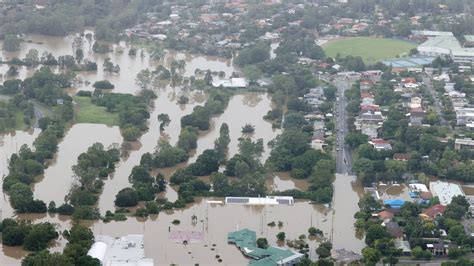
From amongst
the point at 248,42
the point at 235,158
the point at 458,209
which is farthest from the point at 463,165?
the point at 248,42

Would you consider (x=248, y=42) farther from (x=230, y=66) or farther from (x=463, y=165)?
(x=463, y=165)

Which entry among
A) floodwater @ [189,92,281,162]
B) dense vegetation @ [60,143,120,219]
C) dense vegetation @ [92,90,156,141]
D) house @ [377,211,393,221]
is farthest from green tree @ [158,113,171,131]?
house @ [377,211,393,221]

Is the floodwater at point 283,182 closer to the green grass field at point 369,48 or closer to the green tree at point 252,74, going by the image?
the green tree at point 252,74

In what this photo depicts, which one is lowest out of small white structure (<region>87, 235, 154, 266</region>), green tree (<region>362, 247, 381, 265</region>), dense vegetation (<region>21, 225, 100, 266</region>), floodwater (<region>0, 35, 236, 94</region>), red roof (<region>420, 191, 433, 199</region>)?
floodwater (<region>0, 35, 236, 94</region>)

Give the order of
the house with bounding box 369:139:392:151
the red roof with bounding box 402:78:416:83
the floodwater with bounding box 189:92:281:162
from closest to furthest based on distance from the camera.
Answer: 1. the house with bounding box 369:139:392:151
2. the floodwater with bounding box 189:92:281:162
3. the red roof with bounding box 402:78:416:83

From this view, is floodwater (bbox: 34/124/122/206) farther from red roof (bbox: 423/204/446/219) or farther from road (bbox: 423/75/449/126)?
road (bbox: 423/75/449/126)

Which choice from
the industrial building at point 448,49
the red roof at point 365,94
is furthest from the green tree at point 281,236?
the industrial building at point 448,49
